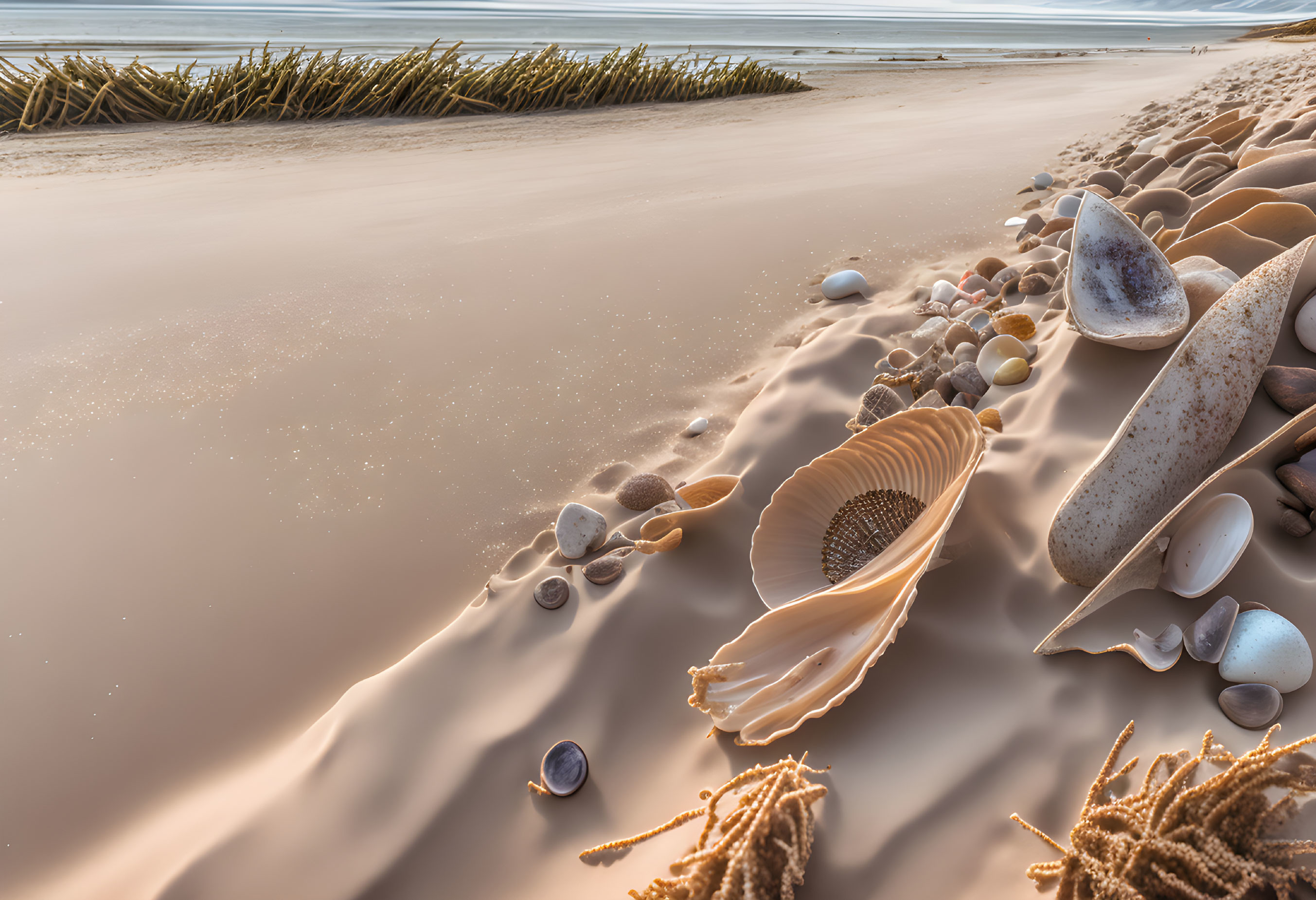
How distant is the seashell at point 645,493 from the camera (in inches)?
64.7

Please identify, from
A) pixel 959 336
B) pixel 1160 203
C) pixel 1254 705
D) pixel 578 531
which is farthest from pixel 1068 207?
pixel 578 531

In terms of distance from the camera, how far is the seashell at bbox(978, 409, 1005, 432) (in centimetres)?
154

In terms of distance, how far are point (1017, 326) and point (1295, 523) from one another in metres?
0.90

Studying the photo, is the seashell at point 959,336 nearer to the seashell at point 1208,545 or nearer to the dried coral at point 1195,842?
the seashell at point 1208,545

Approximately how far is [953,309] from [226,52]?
10.9 m

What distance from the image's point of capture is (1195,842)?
29.4 inches

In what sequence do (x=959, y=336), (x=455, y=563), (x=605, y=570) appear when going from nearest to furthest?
(x=605, y=570), (x=455, y=563), (x=959, y=336)

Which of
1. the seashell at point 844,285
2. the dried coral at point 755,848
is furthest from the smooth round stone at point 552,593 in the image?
the seashell at point 844,285

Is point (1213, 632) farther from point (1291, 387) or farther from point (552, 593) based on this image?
point (552, 593)

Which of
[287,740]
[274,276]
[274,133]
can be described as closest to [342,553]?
[287,740]

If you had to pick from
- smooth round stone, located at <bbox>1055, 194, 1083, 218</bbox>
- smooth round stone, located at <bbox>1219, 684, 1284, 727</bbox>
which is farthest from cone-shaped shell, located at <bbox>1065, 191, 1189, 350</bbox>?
smooth round stone, located at <bbox>1055, 194, 1083, 218</bbox>

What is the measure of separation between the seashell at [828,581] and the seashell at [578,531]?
1.25ft

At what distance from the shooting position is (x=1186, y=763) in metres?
0.81

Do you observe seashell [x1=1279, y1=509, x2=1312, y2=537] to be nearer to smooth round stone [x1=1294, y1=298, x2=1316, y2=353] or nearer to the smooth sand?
the smooth sand
